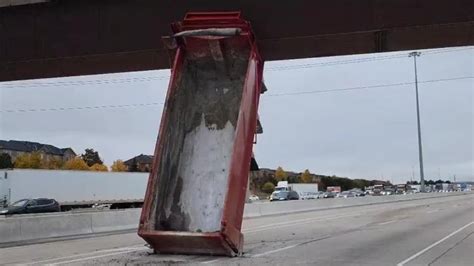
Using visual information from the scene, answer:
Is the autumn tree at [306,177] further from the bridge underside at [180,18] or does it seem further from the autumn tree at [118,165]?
the bridge underside at [180,18]

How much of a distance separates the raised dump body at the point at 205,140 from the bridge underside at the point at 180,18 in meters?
1.52

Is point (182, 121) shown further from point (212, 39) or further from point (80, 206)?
point (80, 206)

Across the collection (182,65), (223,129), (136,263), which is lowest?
(136,263)

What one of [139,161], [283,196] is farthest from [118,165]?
[283,196]

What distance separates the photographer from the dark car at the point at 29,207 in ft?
117

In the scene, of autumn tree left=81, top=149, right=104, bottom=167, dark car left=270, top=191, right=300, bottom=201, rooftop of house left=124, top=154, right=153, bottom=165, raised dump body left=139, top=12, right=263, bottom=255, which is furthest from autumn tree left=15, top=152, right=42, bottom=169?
raised dump body left=139, top=12, right=263, bottom=255

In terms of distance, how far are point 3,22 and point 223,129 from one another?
780cm

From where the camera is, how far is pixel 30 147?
137000mm

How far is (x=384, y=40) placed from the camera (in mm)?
15672

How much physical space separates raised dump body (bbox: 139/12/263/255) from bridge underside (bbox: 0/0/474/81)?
1.52 meters

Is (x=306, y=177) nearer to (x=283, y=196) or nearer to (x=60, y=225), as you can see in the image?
(x=283, y=196)

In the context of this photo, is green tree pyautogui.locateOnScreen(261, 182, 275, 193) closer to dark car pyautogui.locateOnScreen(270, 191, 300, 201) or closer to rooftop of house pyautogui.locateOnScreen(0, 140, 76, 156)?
rooftop of house pyautogui.locateOnScreen(0, 140, 76, 156)

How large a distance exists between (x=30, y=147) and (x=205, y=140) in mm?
130517

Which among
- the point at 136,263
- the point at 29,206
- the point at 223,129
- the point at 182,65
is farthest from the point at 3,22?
the point at 29,206
